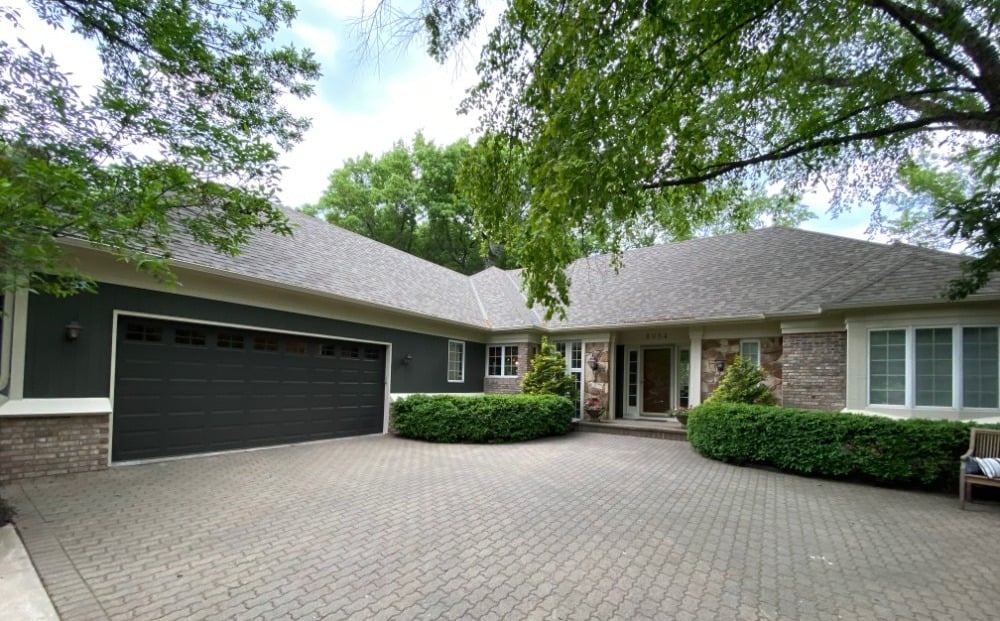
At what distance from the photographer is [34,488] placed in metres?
5.75

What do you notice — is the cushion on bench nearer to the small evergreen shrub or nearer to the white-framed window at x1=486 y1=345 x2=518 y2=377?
the small evergreen shrub

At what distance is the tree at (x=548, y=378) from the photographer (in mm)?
13070

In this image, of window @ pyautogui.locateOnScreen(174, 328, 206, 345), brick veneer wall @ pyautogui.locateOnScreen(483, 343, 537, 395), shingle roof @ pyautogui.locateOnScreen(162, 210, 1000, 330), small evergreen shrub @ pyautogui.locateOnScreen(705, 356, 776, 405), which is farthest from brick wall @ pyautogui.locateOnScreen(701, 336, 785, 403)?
window @ pyautogui.locateOnScreen(174, 328, 206, 345)

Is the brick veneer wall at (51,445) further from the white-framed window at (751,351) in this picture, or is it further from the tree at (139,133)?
the white-framed window at (751,351)

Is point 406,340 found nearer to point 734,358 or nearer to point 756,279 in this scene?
point 734,358

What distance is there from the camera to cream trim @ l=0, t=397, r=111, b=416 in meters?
6.09

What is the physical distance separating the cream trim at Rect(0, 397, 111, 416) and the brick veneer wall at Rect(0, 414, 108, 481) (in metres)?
0.09

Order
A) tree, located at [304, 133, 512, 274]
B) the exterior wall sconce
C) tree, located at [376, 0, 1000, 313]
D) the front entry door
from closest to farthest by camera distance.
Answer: tree, located at [376, 0, 1000, 313], the exterior wall sconce, the front entry door, tree, located at [304, 133, 512, 274]

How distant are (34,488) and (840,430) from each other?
1154cm

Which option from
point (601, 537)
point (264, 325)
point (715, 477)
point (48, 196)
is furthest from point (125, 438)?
point (715, 477)

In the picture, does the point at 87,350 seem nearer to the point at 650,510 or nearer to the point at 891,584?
the point at 650,510

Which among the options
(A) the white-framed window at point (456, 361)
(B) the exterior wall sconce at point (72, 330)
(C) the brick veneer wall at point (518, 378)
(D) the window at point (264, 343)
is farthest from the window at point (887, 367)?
(B) the exterior wall sconce at point (72, 330)

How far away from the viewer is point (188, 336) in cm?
802

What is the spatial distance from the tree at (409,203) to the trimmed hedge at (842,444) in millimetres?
19327
